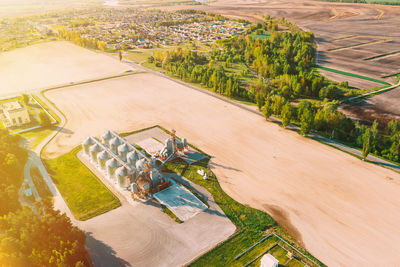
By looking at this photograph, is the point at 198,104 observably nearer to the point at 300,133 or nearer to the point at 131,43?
the point at 300,133

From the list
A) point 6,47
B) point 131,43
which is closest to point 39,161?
point 131,43

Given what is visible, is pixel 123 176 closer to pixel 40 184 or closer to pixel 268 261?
pixel 40 184

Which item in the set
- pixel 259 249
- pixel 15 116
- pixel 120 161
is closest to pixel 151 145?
pixel 120 161

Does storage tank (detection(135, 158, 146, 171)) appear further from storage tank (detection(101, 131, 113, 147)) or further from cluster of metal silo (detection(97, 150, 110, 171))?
storage tank (detection(101, 131, 113, 147))

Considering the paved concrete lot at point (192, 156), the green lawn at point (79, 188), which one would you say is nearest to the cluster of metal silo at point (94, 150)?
the green lawn at point (79, 188)

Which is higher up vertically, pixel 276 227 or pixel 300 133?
pixel 300 133

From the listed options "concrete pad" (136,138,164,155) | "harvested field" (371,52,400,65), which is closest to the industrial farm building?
"concrete pad" (136,138,164,155)

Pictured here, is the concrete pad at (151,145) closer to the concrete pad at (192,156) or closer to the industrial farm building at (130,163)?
the industrial farm building at (130,163)
